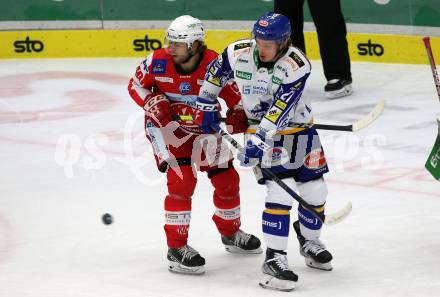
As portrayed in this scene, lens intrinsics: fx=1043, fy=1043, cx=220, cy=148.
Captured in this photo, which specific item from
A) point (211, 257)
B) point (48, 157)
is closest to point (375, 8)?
point (48, 157)

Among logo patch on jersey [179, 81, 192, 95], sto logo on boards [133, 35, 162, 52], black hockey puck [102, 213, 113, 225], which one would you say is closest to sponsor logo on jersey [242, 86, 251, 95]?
logo patch on jersey [179, 81, 192, 95]

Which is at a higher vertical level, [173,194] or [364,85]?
[173,194]

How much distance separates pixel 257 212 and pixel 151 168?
1.18m

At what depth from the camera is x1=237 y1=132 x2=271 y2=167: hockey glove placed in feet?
13.4

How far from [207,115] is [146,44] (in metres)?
5.46

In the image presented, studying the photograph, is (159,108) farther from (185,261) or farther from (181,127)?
(185,261)

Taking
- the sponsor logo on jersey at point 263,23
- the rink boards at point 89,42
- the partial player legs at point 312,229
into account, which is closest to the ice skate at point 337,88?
the rink boards at point 89,42

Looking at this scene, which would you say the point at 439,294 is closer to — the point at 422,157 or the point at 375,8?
the point at 422,157

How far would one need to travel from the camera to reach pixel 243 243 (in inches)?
185

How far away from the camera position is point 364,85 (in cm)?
840

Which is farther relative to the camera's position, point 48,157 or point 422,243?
point 48,157

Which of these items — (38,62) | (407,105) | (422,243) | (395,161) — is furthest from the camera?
(38,62)

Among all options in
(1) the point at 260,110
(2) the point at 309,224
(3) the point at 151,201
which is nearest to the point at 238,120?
(1) the point at 260,110

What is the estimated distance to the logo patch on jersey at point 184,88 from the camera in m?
4.47
